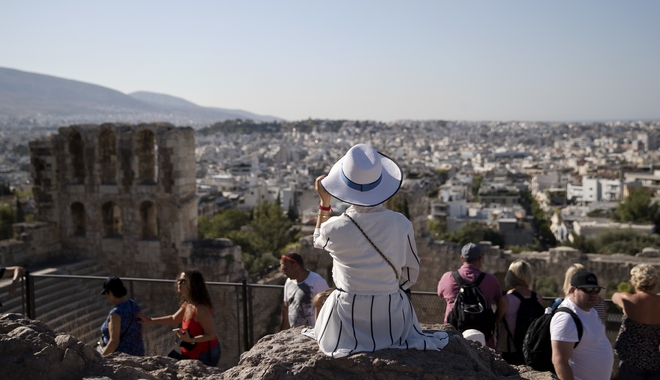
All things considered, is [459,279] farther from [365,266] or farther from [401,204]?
[401,204]

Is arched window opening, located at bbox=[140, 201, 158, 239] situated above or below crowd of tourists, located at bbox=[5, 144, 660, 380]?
below

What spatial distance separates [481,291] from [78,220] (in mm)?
11407

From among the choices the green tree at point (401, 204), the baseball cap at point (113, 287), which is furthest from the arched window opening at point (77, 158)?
the baseball cap at point (113, 287)

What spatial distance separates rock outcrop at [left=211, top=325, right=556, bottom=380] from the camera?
3.54 metres

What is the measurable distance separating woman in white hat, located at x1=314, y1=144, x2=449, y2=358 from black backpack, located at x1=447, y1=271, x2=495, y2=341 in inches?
52.8

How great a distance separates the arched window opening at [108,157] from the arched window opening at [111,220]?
0.57 meters

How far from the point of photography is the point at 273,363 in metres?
3.63

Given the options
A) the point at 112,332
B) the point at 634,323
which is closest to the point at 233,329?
the point at 112,332

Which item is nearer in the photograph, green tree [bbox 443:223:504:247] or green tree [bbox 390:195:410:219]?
green tree [bbox 390:195:410:219]

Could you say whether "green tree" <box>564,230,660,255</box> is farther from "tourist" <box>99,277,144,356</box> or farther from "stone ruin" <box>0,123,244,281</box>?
"tourist" <box>99,277,144,356</box>

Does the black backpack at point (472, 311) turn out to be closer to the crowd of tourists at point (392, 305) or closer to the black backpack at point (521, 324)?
the crowd of tourists at point (392, 305)

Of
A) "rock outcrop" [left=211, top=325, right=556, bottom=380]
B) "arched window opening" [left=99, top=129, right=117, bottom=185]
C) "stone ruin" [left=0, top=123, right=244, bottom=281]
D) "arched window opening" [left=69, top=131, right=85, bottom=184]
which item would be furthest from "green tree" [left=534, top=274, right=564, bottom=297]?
"rock outcrop" [left=211, top=325, right=556, bottom=380]

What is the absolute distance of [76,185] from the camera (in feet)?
45.5

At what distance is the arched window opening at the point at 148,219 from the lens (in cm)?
1375
